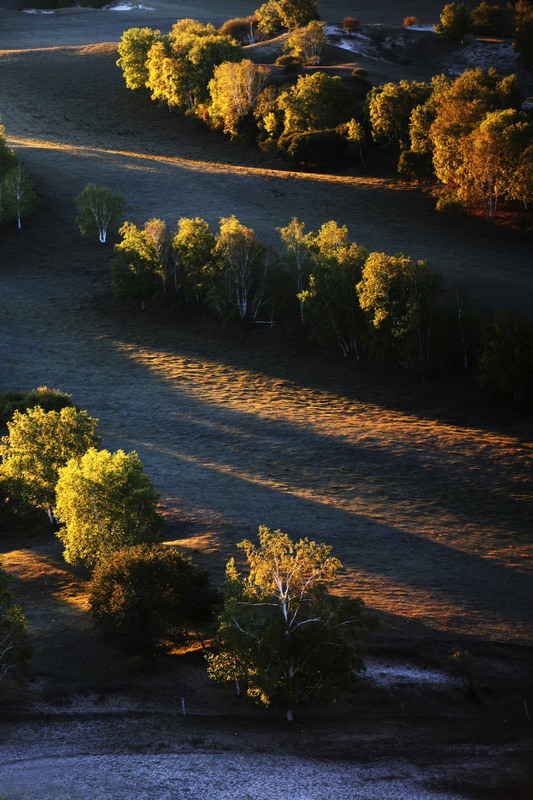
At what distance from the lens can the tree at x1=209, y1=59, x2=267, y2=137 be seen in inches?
5241

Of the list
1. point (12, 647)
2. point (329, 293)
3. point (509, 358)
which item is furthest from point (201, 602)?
point (329, 293)

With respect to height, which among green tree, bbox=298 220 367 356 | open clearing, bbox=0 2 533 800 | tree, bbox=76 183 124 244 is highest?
tree, bbox=76 183 124 244

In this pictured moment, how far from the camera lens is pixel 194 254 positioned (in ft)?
294

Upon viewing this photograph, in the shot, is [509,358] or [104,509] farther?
[509,358]

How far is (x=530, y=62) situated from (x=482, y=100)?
165ft

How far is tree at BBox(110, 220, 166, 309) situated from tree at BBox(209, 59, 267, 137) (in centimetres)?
4488

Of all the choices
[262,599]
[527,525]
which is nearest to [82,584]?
[262,599]

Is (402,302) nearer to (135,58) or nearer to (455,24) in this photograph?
(135,58)

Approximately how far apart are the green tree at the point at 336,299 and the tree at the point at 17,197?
1598 inches

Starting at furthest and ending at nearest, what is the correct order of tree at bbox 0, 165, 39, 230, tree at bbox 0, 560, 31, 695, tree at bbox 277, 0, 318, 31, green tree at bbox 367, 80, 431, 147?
tree at bbox 277, 0, 318, 31
green tree at bbox 367, 80, 431, 147
tree at bbox 0, 165, 39, 230
tree at bbox 0, 560, 31, 695

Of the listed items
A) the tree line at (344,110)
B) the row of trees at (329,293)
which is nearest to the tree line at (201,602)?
the row of trees at (329,293)

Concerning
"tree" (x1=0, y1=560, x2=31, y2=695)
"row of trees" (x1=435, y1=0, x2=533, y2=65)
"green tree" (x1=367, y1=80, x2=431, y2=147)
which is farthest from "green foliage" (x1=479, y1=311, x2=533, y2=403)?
"row of trees" (x1=435, y1=0, x2=533, y2=65)

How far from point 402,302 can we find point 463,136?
1299 inches

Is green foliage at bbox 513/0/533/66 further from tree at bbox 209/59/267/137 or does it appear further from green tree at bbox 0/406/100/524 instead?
green tree at bbox 0/406/100/524
